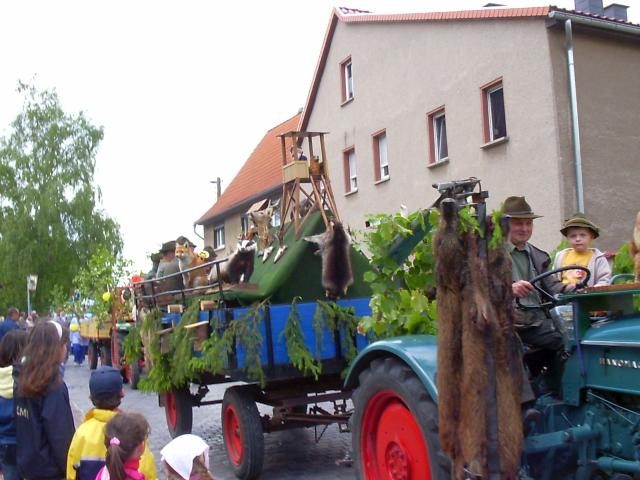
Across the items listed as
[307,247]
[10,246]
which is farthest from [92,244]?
[307,247]

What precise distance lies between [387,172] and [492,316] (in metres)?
15.9

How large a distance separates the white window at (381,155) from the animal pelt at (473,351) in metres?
15.7

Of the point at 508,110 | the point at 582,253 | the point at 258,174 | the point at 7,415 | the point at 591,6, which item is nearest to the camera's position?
the point at 7,415

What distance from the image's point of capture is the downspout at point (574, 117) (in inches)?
514

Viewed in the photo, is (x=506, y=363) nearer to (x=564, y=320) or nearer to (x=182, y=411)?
(x=564, y=320)

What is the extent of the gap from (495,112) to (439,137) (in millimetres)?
1949

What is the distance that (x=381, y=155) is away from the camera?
19031mm

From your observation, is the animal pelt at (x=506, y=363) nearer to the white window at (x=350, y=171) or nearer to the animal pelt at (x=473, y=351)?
the animal pelt at (x=473, y=351)

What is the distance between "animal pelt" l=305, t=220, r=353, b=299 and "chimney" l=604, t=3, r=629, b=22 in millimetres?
13235

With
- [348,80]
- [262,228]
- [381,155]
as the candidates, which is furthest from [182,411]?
[348,80]

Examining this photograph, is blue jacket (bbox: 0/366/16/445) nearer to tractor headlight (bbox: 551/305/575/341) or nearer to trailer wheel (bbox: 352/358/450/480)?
trailer wheel (bbox: 352/358/450/480)

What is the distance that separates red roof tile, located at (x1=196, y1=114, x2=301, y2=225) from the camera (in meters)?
26.3

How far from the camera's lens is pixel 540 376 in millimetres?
3709

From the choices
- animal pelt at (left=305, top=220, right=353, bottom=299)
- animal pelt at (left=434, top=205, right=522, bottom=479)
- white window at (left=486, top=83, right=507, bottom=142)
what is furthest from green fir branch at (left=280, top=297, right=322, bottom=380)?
white window at (left=486, top=83, right=507, bottom=142)
